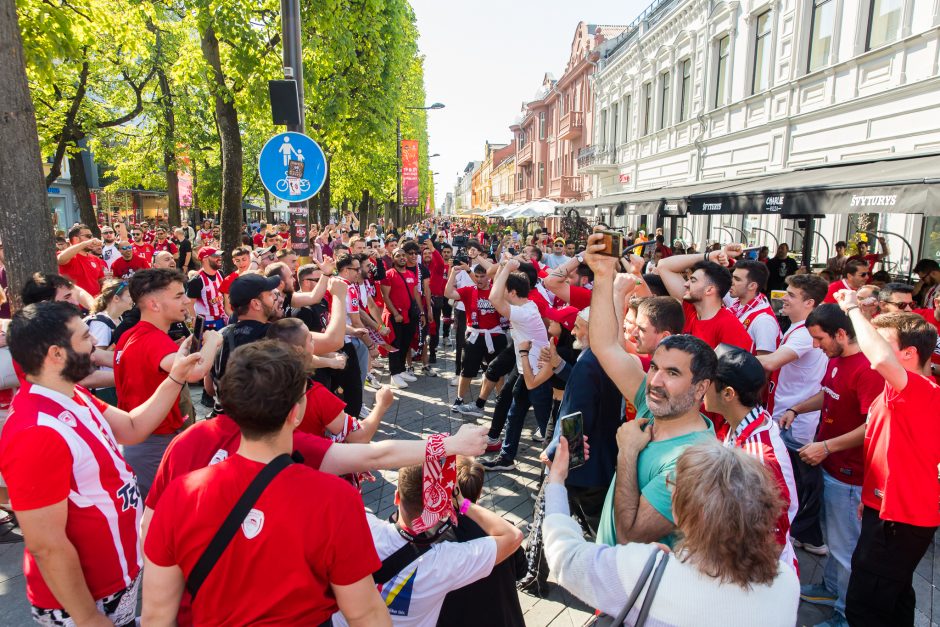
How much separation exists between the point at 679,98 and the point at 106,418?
74.4 feet

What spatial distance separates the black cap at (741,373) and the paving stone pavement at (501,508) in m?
1.75

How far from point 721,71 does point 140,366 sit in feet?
65.9

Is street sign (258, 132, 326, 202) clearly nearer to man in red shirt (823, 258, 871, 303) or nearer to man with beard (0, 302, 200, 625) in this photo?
man with beard (0, 302, 200, 625)

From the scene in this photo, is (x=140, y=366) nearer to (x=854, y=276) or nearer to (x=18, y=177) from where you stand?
(x=18, y=177)

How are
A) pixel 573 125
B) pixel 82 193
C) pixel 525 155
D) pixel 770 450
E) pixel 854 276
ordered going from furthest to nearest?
pixel 525 155
pixel 573 125
pixel 82 193
pixel 854 276
pixel 770 450

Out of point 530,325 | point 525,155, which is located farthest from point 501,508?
point 525,155

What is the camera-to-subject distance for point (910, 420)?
9.02 feet

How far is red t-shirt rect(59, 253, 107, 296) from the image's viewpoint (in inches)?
285

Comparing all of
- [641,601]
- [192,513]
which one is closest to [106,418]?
[192,513]

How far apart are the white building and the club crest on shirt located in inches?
277

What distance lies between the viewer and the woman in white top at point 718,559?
1527 millimetres

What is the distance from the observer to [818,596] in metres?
3.48

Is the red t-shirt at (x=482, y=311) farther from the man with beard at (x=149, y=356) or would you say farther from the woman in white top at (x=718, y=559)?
the woman in white top at (x=718, y=559)

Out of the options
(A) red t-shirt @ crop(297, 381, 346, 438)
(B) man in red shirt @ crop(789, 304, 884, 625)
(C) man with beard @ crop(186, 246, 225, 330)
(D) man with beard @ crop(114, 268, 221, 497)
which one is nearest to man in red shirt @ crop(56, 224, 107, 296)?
(C) man with beard @ crop(186, 246, 225, 330)
